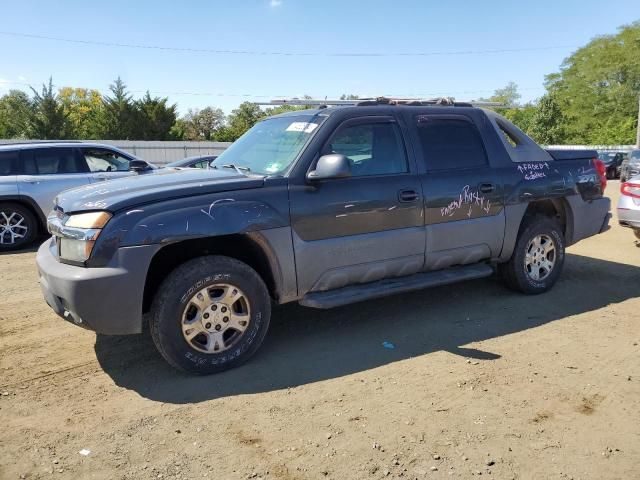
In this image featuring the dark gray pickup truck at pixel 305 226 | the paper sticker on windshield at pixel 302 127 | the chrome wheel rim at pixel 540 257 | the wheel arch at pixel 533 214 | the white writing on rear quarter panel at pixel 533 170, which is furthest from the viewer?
the chrome wheel rim at pixel 540 257

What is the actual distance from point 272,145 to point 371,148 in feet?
2.81

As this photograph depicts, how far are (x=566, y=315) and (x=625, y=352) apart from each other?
0.88 metres

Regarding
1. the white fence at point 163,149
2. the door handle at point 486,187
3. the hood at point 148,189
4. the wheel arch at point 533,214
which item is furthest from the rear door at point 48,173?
the white fence at point 163,149

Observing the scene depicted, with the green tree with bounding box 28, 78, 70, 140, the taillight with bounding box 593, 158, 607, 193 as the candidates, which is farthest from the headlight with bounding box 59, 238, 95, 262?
the green tree with bounding box 28, 78, 70, 140

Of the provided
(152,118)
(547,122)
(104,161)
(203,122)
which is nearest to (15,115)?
(203,122)

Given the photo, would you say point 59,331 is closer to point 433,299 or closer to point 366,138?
point 366,138

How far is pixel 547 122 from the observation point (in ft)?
188

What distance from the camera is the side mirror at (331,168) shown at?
4.04 metres

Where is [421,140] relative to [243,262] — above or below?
above

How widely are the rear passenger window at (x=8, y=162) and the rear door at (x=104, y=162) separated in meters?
1.03

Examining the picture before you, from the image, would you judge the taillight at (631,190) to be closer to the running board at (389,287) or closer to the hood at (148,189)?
the running board at (389,287)

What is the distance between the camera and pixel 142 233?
3.54 m

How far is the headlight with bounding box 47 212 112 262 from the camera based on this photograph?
353cm

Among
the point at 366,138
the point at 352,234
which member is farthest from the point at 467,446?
the point at 366,138
